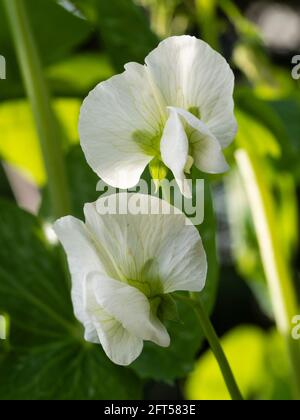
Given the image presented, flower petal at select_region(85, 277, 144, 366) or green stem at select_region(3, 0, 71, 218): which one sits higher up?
green stem at select_region(3, 0, 71, 218)

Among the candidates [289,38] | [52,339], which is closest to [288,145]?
[52,339]

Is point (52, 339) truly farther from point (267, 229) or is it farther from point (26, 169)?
point (26, 169)

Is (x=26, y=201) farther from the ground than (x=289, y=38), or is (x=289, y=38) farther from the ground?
(x=289, y=38)

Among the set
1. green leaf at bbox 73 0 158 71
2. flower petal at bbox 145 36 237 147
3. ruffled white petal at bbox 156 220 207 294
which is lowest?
ruffled white petal at bbox 156 220 207 294

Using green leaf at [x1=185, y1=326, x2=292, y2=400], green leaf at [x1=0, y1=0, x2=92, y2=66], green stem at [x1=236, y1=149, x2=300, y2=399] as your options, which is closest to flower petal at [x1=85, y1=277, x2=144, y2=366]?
green stem at [x1=236, y1=149, x2=300, y2=399]

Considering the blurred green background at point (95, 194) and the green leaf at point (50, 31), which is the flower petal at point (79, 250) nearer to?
the blurred green background at point (95, 194)

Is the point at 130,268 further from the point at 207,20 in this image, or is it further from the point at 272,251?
the point at 207,20

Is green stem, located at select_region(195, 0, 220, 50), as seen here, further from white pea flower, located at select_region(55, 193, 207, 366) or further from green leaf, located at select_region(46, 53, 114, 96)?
white pea flower, located at select_region(55, 193, 207, 366)
